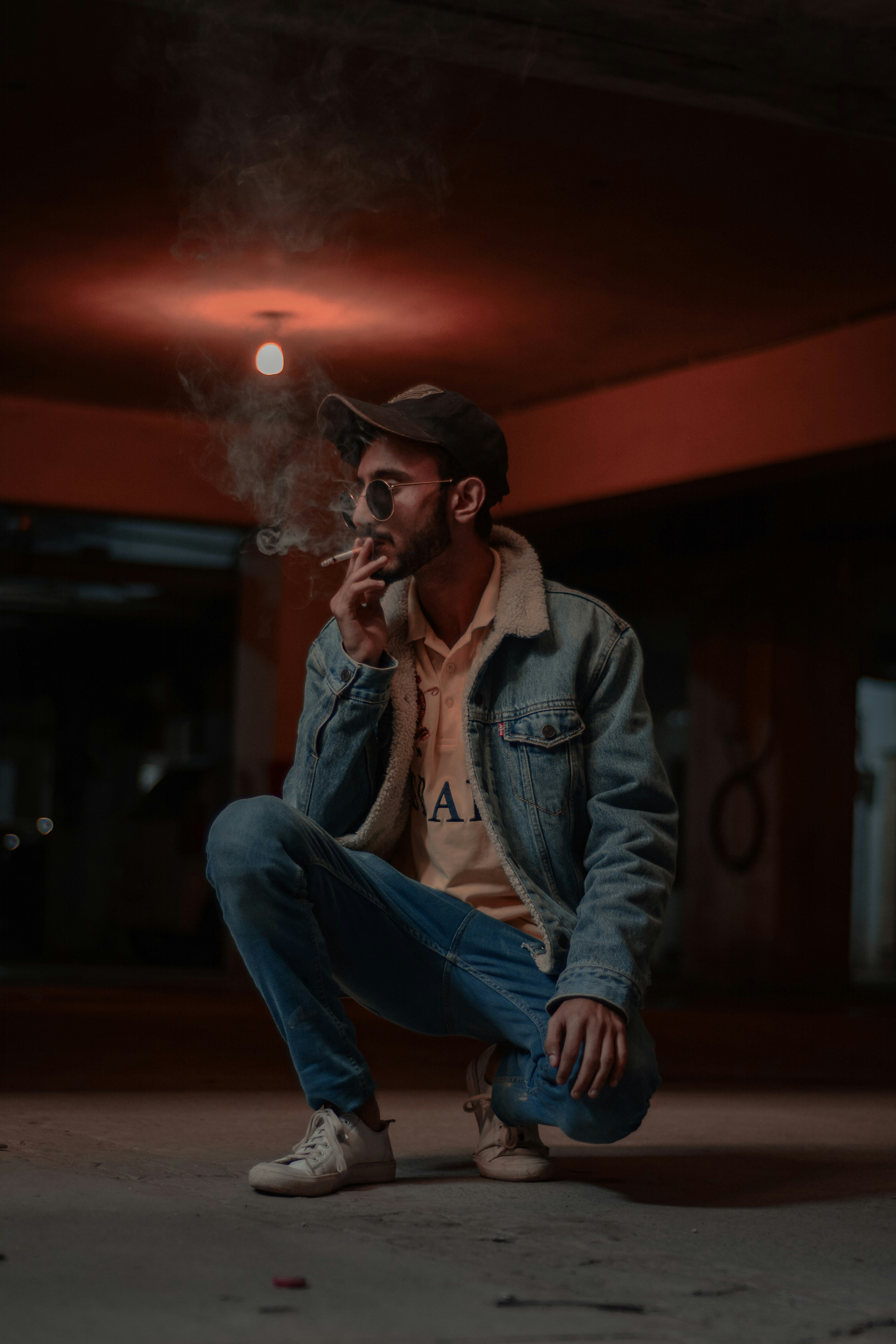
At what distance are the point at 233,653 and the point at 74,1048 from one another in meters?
4.55

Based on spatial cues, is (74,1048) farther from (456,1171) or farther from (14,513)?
(14,513)

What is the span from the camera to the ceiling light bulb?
6.52 metres

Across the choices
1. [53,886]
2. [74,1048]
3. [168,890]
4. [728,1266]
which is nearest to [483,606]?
[728,1266]

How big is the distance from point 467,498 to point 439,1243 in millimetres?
1169

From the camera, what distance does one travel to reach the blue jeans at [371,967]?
87.6 inches

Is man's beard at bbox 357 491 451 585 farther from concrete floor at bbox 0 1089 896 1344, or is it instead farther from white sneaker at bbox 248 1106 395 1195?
concrete floor at bbox 0 1089 896 1344

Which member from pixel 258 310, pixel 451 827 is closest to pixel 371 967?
pixel 451 827

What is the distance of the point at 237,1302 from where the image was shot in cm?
159

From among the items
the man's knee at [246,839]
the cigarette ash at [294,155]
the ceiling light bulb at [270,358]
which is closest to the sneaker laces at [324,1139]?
the man's knee at [246,839]

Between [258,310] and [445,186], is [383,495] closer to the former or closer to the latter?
[445,186]

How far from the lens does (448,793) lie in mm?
2473

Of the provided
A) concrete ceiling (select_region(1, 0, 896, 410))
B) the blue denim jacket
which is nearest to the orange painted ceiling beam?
concrete ceiling (select_region(1, 0, 896, 410))

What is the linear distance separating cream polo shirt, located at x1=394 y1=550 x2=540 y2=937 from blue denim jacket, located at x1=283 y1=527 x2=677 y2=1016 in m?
0.03

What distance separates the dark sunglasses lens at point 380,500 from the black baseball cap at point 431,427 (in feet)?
0.29
